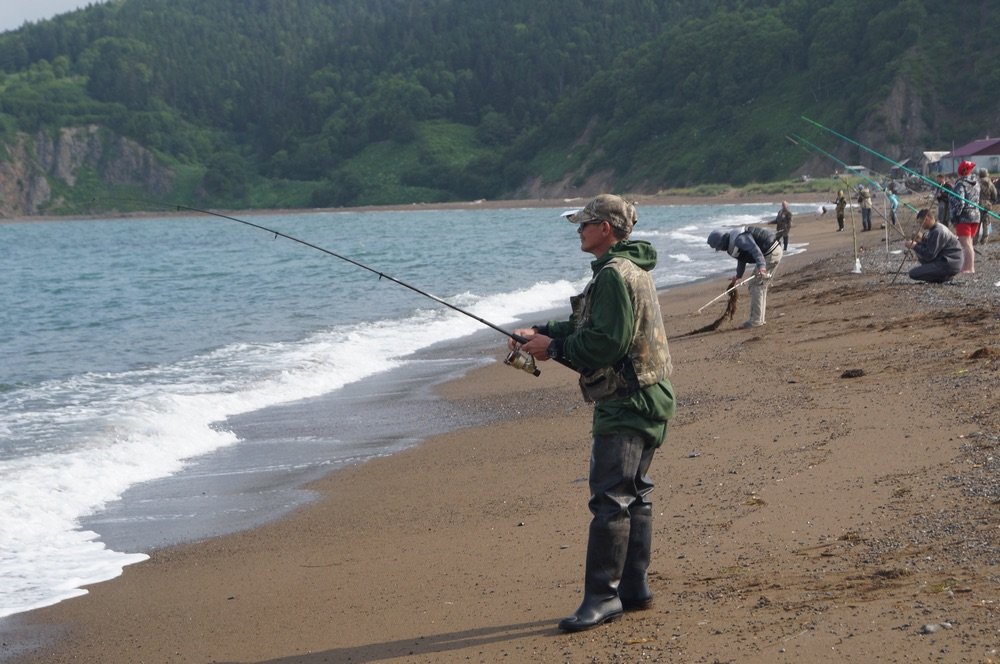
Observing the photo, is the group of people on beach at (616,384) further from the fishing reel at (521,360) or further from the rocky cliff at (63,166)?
the rocky cliff at (63,166)

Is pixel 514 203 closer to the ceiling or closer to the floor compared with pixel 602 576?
closer to the floor

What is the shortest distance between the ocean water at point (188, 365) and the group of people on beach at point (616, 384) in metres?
2.82

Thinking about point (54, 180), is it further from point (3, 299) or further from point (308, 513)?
point (308, 513)

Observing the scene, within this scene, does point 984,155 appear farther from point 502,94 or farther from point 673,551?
point 502,94

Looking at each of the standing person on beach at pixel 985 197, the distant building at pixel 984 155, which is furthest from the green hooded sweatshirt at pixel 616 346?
the distant building at pixel 984 155

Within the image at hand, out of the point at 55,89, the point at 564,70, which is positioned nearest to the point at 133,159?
the point at 55,89

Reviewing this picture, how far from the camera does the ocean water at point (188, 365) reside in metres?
7.50

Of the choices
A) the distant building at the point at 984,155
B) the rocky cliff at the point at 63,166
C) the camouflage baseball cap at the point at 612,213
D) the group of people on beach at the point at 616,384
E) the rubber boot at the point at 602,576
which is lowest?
the distant building at the point at 984,155

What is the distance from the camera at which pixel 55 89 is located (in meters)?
147

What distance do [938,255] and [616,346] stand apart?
10.2 m

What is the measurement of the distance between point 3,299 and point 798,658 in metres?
30.2

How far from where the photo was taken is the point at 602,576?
175 inches

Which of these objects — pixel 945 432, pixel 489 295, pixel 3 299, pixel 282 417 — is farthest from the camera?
pixel 3 299

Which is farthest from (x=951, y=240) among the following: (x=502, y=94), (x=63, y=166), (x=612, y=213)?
(x=502, y=94)
